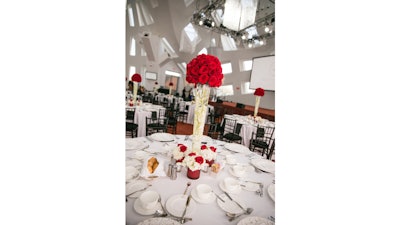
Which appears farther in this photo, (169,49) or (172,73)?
(172,73)

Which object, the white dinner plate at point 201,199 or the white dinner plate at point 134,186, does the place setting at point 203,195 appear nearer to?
the white dinner plate at point 201,199

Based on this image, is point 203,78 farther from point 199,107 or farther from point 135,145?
point 135,145

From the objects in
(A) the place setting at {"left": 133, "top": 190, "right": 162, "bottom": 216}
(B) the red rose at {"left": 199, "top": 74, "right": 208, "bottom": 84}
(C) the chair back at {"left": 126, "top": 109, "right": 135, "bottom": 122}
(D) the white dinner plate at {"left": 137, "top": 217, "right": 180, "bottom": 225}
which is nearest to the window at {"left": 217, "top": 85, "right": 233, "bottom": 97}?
(C) the chair back at {"left": 126, "top": 109, "right": 135, "bottom": 122}

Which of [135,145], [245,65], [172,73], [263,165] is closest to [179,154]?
[135,145]

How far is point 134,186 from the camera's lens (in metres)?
1.12

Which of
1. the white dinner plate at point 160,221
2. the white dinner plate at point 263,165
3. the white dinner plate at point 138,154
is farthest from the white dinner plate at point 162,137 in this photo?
the white dinner plate at point 160,221

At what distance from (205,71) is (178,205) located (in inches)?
33.9
